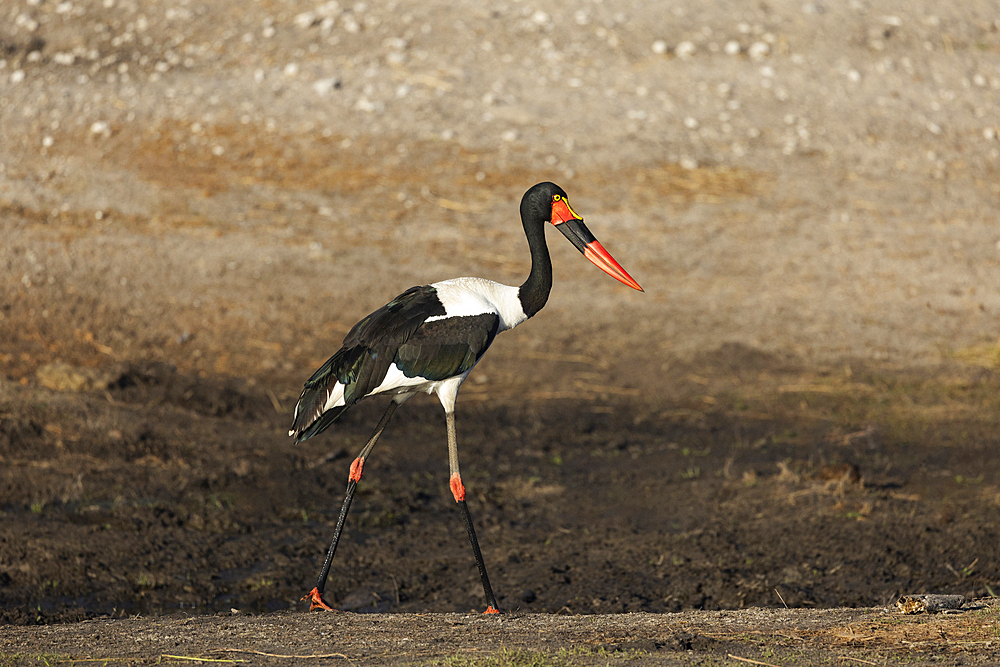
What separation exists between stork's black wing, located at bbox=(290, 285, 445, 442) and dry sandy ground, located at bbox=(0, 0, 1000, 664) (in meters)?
1.13

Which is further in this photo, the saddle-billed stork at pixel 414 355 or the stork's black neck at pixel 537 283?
the stork's black neck at pixel 537 283

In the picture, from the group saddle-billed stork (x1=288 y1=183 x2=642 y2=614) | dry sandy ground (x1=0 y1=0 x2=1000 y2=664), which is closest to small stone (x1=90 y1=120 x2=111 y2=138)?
dry sandy ground (x1=0 y1=0 x2=1000 y2=664)

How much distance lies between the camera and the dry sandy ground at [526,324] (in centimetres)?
620

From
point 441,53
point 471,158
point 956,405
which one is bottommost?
point 956,405

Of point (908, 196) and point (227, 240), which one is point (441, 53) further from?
point (908, 196)

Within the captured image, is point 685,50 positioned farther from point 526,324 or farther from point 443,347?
point 443,347

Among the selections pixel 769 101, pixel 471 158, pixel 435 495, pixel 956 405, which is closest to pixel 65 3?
pixel 471 158

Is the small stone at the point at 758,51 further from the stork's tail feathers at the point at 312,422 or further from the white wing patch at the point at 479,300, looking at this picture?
the stork's tail feathers at the point at 312,422

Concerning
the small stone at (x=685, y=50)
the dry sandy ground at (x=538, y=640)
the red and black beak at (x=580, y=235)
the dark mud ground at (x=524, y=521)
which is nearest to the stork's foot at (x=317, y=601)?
the dark mud ground at (x=524, y=521)

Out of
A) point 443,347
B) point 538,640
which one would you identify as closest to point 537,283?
point 443,347

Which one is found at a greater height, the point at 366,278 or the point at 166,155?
the point at 166,155

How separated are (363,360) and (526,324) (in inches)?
202

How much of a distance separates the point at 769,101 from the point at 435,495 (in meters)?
8.77

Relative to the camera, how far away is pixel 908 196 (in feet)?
41.9
